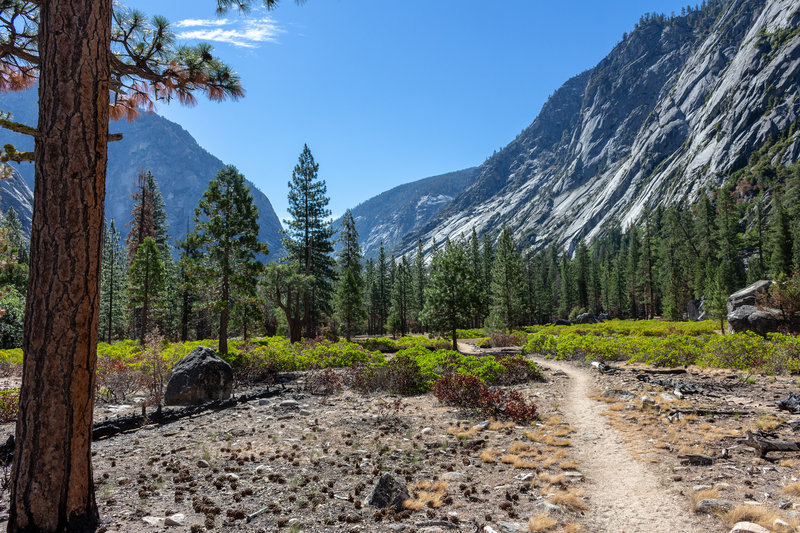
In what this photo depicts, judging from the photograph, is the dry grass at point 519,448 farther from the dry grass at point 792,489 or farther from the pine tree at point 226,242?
the pine tree at point 226,242

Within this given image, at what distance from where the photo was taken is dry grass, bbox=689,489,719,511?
179 inches

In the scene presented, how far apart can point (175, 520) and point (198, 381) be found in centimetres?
756

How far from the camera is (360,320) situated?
115ft

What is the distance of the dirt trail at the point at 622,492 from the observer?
4.26 m

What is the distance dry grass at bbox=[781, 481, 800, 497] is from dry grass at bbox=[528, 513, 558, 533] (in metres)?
2.96

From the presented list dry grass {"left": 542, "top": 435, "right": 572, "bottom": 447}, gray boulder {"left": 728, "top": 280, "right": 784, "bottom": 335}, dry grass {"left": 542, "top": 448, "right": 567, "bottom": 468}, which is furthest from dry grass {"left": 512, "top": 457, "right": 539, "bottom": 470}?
gray boulder {"left": 728, "top": 280, "right": 784, "bottom": 335}

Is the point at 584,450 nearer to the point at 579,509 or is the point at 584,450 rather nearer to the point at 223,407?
the point at 579,509

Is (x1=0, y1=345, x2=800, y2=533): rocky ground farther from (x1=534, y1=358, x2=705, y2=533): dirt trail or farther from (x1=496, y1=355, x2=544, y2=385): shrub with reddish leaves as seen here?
(x1=496, y1=355, x2=544, y2=385): shrub with reddish leaves

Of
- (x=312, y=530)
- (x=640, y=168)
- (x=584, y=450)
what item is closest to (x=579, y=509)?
(x=584, y=450)

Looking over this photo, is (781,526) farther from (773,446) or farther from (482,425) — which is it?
(482,425)

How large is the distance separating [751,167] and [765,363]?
113 m

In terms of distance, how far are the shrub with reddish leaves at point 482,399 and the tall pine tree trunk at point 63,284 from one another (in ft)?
26.3

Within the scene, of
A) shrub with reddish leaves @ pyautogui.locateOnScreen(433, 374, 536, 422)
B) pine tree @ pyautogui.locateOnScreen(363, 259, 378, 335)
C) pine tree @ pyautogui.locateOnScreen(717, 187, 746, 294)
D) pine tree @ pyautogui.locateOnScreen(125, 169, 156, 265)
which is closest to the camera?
shrub with reddish leaves @ pyautogui.locateOnScreen(433, 374, 536, 422)

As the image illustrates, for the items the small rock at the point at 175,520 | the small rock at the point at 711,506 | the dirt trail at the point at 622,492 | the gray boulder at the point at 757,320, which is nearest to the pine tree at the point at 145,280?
the small rock at the point at 175,520
